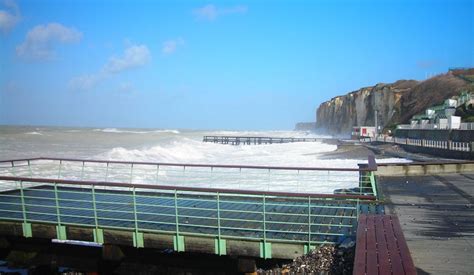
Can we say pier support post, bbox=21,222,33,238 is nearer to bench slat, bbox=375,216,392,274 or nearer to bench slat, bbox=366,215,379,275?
bench slat, bbox=366,215,379,275

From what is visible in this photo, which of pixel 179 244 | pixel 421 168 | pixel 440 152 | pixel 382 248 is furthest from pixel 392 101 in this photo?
pixel 382 248

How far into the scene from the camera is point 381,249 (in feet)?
14.6

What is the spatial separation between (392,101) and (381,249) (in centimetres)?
9253

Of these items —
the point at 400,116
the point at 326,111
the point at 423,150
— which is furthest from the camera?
the point at 326,111

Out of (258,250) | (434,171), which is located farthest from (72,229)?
(434,171)

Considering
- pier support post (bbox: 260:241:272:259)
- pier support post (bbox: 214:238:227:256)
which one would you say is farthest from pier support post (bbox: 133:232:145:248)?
pier support post (bbox: 260:241:272:259)

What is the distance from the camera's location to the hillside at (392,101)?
229ft

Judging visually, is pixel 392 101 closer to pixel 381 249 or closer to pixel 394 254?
pixel 381 249

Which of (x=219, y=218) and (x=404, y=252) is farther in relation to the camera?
(x=219, y=218)

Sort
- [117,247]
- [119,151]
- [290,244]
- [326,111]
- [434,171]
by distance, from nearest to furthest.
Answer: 1. [290,244]
2. [117,247]
3. [434,171]
4. [119,151]
5. [326,111]

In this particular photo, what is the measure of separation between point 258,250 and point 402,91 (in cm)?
9273

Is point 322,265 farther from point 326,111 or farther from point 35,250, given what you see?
point 326,111

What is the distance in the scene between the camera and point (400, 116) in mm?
80312

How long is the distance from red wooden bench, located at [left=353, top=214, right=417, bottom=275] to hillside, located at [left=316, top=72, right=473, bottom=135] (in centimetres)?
6297
